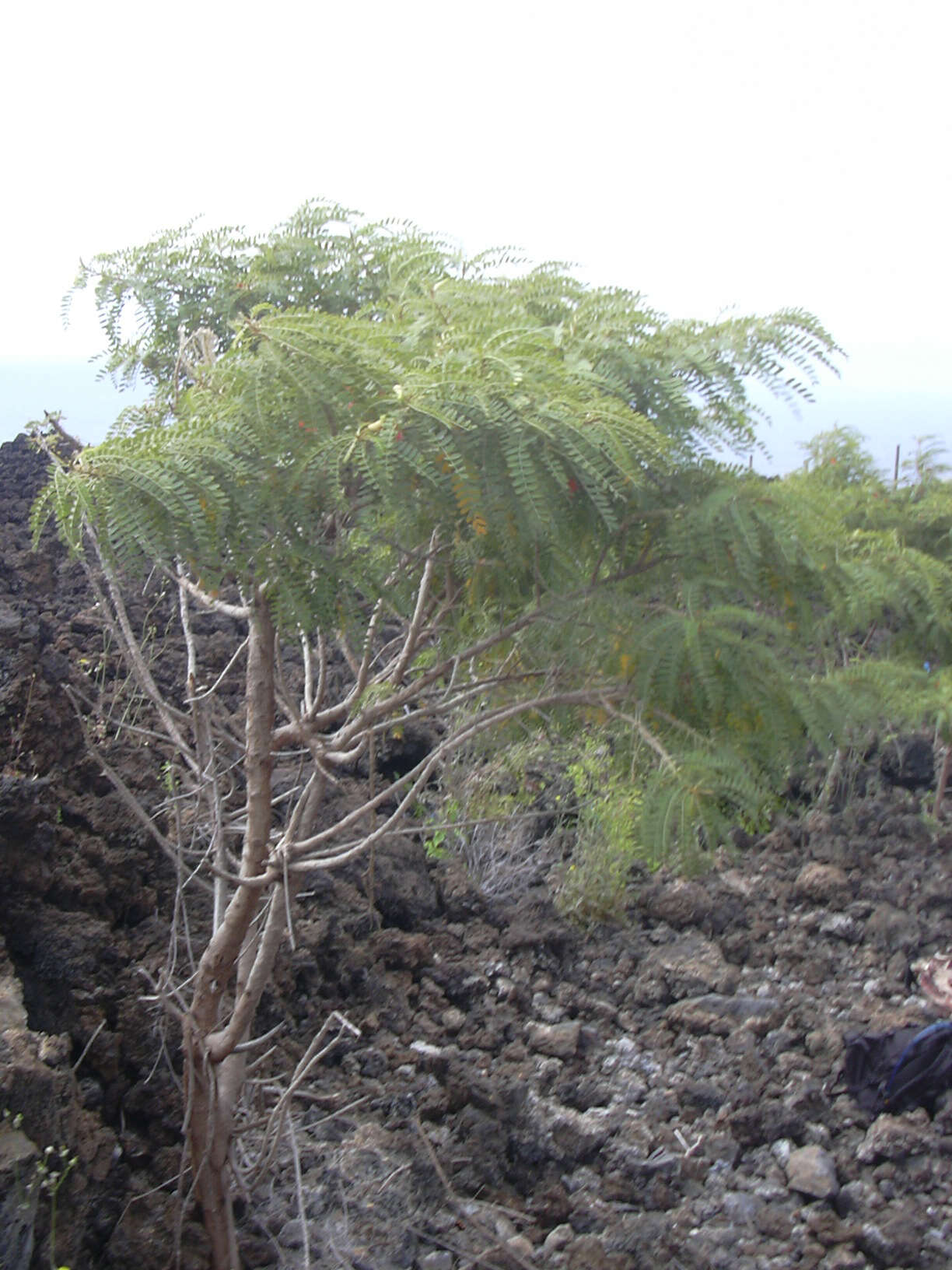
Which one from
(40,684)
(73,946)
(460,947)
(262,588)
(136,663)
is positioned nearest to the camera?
(262,588)

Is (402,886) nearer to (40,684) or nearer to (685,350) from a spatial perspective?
(40,684)

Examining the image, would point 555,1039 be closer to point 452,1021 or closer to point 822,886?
point 452,1021

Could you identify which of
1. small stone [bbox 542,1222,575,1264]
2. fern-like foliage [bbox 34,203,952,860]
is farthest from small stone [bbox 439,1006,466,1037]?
fern-like foliage [bbox 34,203,952,860]

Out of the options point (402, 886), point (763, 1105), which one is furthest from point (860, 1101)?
point (402, 886)

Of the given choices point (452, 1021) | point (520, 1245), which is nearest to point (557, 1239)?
point (520, 1245)

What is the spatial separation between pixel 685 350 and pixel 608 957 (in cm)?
325

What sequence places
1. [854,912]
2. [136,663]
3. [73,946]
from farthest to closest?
[854,912], [73,946], [136,663]

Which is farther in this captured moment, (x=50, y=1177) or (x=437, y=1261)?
(x=437, y=1261)

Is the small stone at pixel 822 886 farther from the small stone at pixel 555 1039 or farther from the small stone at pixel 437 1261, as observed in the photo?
the small stone at pixel 437 1261

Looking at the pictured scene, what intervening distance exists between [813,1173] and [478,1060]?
1240 millimetres

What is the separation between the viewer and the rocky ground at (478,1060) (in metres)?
3.18

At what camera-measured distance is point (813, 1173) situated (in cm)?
378

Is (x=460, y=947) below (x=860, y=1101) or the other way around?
the other way around

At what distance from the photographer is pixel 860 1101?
4172 millimetres
